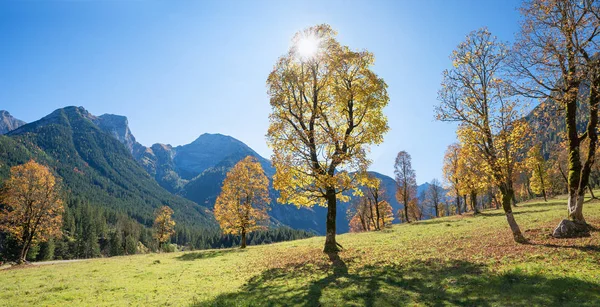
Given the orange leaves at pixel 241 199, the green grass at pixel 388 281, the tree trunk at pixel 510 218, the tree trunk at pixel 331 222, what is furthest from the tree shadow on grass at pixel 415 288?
the orange leaves at pixel 241 199

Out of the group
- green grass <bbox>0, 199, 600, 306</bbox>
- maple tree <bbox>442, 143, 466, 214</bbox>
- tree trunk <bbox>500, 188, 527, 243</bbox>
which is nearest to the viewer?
green grass <bbox>0, 199, 600, 306</bbox>

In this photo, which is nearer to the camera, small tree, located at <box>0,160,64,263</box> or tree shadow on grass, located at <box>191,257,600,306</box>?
tree shadow on grass, located at <box>191,257,600,306</box>

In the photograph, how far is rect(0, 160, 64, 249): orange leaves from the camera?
46.4 m

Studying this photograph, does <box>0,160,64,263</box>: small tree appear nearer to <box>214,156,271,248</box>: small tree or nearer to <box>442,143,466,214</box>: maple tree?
<box>214,156,271,248</box>: small tree

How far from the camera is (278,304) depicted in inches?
551

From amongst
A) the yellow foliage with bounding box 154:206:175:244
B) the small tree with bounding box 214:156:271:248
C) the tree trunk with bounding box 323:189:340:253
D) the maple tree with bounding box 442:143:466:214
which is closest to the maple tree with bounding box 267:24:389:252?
the tree trunk with bounding box 323:189:340:253

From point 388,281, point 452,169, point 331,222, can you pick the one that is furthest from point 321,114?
point 452,169

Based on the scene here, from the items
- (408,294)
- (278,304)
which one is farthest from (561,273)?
(278,304)

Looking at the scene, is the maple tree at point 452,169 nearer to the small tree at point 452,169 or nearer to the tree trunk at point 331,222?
the small tree at point 452,169

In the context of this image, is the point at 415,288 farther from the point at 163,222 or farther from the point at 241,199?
the point at 163,222

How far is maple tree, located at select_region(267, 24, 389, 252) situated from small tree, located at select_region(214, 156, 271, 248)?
2405cm

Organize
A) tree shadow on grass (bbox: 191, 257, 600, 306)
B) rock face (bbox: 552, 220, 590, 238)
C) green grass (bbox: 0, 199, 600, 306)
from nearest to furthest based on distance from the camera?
tree shadow on grass (bbox: 191, 257, 600, 306) < green grass (bbox: 0, 199, 600, 306) < rock face (bbox: 552, 220, 590, 238)

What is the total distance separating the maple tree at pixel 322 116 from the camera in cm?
2467

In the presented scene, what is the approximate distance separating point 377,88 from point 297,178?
10357 mm
